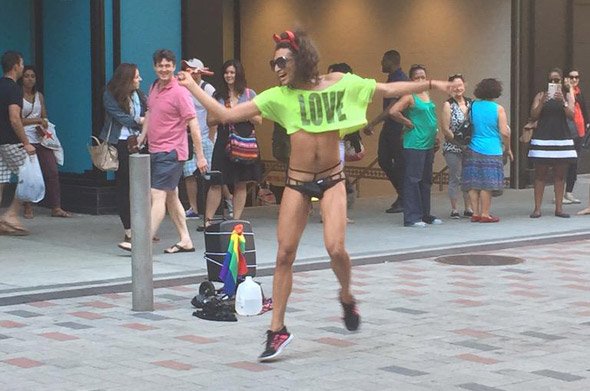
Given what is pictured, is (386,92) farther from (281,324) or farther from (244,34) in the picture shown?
(244,34)

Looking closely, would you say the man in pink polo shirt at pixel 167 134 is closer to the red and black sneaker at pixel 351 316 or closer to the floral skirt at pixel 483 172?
the red and black sneaker at pixel 351 316

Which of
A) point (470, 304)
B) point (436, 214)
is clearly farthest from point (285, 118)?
point (436, 214)

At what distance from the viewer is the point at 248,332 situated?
8.35 m

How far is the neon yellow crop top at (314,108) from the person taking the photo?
7.61m

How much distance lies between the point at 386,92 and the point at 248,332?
6.12 feet

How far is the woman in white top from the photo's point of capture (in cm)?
1440

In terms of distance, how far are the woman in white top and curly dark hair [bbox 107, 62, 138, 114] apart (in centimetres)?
240

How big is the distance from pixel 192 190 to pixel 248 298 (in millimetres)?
6133

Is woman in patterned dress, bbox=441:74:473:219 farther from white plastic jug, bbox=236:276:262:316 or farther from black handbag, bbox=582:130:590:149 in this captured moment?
white plastic jug, bbox=236:276:262:316

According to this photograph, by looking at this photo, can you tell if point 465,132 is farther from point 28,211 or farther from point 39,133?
point 28,211


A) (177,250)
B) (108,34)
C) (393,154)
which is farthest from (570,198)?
(177,250)

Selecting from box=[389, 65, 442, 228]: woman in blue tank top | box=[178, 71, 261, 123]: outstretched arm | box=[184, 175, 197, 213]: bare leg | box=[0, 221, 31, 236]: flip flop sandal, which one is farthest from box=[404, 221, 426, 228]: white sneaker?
box=[178, 71, 261, 123]: outstretched arm

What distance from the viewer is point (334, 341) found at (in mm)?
8062

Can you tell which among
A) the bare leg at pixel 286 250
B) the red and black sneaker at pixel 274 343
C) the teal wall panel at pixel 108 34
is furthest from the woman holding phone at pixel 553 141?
the red and black sneaker at pixel 274 343
